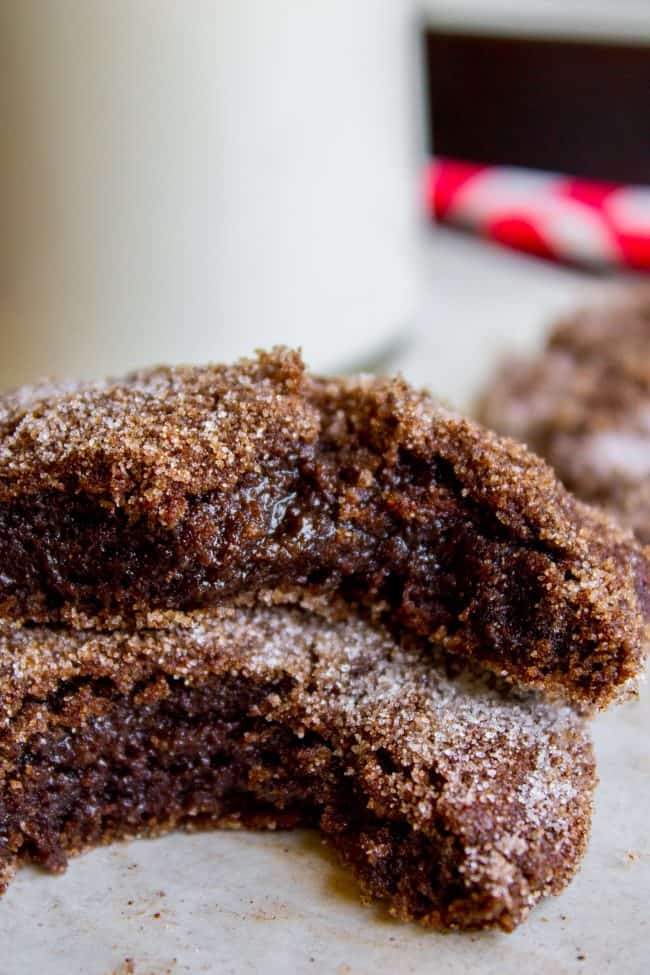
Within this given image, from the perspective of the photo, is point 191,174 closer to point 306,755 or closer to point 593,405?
point 593,405

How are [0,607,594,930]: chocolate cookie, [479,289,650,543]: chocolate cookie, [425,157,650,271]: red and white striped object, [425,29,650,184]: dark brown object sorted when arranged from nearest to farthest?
[0,607,594,930]: chocolate cookie < [479,289,650,543]: chocolate cookie < [425,157,650,271]: red and white striped object < [425,29,650,184]: dark brown object

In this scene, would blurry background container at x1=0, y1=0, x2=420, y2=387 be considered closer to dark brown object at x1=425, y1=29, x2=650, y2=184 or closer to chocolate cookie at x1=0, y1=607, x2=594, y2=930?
chocolate cookie at x1=0, y1=607, x2=594, y2=930

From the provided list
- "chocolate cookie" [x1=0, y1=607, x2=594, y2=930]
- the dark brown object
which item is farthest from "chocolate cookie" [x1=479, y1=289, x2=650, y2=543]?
the dark brown object

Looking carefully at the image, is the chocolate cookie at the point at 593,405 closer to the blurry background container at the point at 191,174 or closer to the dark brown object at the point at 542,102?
the blurry background container at the point at 191,174

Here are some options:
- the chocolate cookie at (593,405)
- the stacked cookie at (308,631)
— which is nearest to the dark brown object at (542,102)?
the chocolate cookie at (593,405)

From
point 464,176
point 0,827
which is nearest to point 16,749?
point 0,827

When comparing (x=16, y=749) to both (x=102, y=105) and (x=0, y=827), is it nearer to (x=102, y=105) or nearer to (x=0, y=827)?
(x=0, y=827)

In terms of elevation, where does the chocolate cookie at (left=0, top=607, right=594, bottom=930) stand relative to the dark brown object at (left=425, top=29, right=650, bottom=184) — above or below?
below
